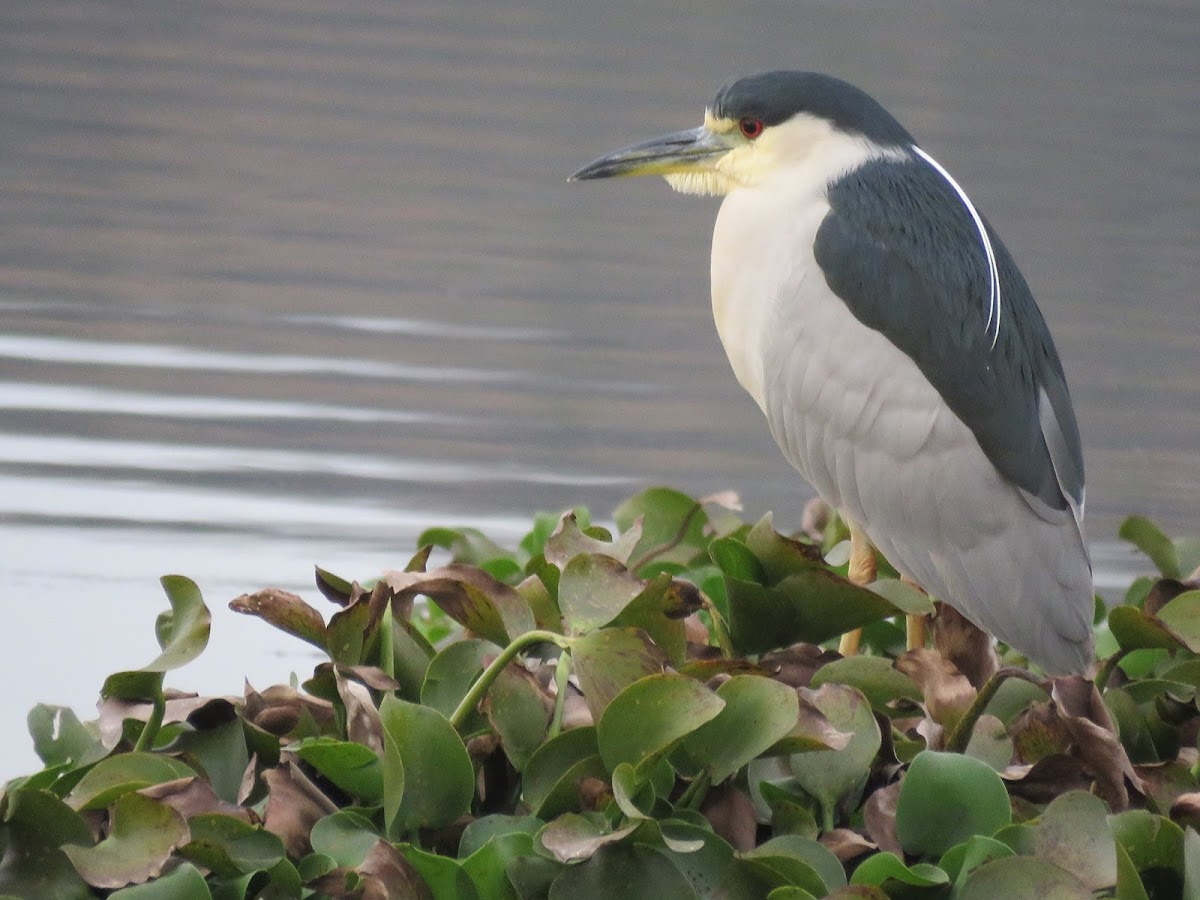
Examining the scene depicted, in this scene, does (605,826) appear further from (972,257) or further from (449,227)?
(449,227)

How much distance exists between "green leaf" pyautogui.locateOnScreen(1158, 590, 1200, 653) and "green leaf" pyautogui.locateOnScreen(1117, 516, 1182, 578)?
370 mm

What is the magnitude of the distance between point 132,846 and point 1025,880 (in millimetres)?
678

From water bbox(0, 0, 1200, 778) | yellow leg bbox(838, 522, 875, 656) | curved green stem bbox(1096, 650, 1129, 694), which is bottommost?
water bbox(0, 0, 1200, 778)

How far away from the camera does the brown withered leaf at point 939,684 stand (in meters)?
1.72

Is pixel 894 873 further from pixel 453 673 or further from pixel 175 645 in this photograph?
pixel 175 645

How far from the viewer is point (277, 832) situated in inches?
57.6

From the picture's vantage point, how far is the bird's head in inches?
106

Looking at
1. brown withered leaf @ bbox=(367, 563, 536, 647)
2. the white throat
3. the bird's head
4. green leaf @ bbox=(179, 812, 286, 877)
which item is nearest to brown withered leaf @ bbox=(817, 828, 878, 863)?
brown withered leaf @ bbox=(367, 563, 536, 647)

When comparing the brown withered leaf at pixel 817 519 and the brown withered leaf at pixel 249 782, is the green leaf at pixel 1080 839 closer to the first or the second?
the brown withered leaf at pixel 249 782

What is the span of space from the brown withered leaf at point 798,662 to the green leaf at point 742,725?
270mm

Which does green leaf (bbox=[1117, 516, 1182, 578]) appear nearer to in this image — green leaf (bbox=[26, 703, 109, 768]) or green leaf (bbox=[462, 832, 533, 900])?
green leaf (bbox=[462, 832, 533, 900])

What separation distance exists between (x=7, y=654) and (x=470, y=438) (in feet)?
5.83

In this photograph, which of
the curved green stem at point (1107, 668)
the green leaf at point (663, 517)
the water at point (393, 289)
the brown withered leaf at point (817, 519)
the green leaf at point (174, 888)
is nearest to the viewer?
the green leaf at point (174, 888)

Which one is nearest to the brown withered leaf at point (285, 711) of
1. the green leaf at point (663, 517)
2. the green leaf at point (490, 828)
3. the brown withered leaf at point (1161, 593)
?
the green leaf at point (490, 828)
